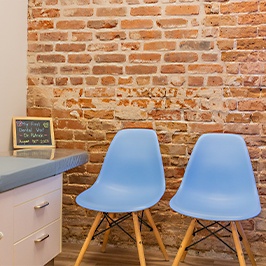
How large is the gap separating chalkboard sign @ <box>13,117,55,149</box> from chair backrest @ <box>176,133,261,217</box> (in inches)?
40.3

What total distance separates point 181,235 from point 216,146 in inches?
27.4

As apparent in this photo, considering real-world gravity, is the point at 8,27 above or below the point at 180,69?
above

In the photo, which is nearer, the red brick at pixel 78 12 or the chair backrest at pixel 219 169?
the chair backrest at pixel 219 169

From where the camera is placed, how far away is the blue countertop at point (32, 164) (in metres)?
1.90

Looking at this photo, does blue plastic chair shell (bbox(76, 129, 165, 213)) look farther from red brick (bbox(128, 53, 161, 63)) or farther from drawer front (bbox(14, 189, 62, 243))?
red brick (bbox(128, 53, 161, 63))

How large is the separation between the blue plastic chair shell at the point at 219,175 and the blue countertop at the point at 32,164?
0.65m

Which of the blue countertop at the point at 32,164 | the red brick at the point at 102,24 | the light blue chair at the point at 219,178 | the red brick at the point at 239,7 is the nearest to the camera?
the blue countertop at the point at 32,164

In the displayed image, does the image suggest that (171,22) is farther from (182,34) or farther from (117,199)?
(117,199)

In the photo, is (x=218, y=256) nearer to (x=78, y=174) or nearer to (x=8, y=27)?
(x=78, y=174)

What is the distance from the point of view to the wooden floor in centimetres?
263

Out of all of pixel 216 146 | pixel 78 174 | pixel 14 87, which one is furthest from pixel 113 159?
pixel 14 87

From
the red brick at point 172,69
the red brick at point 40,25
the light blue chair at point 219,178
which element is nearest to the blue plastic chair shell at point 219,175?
the light blue chair at point 219,178

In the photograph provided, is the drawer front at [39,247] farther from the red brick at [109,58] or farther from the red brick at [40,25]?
the red brick at [40,25]

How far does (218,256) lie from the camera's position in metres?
2.78
